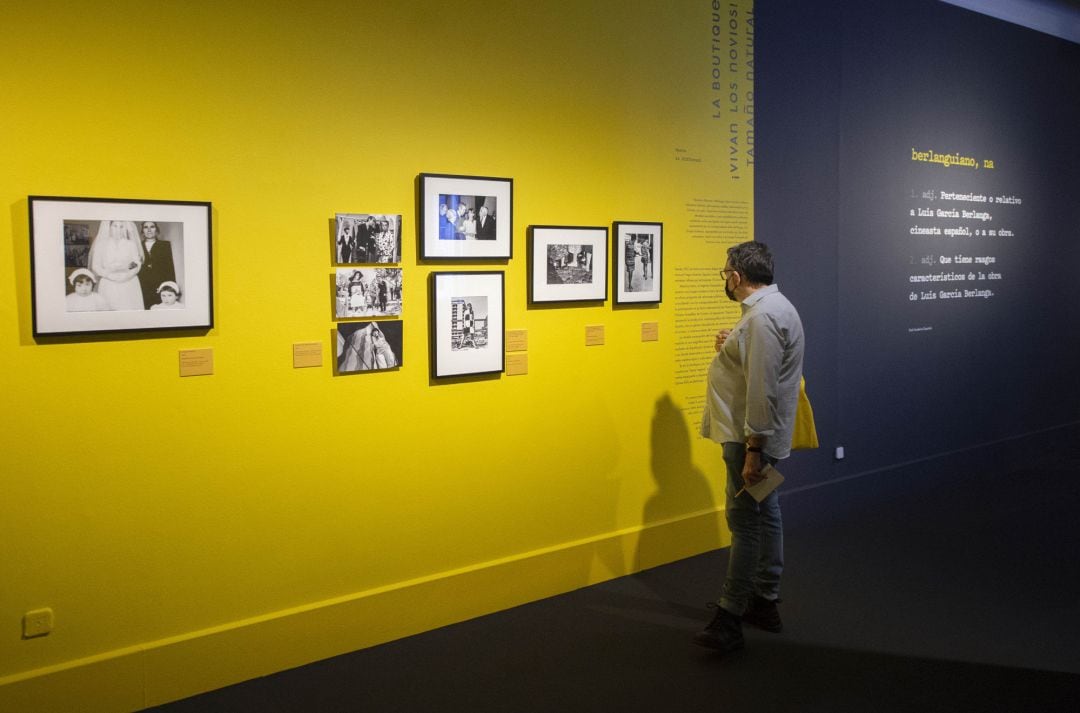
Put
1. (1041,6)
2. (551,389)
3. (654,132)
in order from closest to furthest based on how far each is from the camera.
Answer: (551,389)
(654,132)
(1041,6)

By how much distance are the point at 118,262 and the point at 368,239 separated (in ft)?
3.70

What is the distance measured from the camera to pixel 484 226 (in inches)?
180

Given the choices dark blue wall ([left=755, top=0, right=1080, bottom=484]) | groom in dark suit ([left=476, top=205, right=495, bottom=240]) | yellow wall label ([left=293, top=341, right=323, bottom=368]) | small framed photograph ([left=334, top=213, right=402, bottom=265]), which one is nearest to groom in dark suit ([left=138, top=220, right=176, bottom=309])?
yellow wall label ([left=293, top=341, right=323, bottom=368])

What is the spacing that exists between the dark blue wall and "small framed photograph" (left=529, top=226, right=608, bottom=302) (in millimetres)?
1497

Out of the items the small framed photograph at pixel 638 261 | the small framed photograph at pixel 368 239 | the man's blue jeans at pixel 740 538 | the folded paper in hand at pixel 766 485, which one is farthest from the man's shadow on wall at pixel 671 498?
the small framed photograph at pixel 368 239

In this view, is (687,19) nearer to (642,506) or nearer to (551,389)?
(551,389)

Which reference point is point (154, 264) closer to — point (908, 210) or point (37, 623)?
point (37, 623)

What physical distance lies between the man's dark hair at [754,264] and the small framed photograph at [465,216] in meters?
1.23

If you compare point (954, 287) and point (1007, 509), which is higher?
point (954, 287)

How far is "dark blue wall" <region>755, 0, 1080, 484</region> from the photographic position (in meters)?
6.20

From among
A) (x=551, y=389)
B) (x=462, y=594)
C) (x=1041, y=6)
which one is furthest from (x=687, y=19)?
(x=1041, y=6)

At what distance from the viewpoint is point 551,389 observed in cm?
497

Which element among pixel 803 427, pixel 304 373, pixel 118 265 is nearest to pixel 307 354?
pixel 304 373

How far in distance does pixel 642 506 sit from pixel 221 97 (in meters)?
3.38
